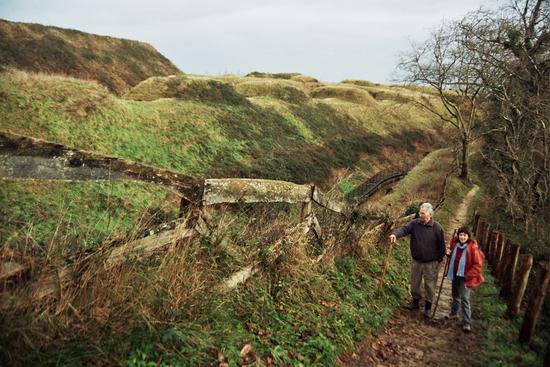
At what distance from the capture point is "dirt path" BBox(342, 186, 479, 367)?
5254 mm

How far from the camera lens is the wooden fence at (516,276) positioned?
5945mm

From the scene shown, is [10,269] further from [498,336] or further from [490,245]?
[490,245]

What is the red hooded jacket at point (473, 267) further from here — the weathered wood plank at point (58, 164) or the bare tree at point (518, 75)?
the bare tree at point (518, 75)

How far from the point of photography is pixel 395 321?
677 centimetres

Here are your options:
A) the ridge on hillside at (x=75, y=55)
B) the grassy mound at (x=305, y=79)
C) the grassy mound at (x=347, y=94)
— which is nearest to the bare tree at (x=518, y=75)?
the grassy mound at (x=347, y=94)

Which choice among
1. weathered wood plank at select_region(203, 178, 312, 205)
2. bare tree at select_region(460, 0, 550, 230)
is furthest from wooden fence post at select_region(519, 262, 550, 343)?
bare tree at select_region(460, 0, 550, 230)

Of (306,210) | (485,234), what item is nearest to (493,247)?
(485,234)

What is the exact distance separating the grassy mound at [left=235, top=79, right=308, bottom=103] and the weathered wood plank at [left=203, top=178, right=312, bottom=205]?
109 ft

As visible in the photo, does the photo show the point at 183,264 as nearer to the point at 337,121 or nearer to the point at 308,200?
the point at 308,200

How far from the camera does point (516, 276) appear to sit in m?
9.28

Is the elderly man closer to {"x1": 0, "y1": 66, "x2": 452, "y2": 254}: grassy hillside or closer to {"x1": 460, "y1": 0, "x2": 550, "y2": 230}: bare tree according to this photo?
{"x1": 0, "y1": 66, "x2": 452, "y2": 254}: grassy hillside

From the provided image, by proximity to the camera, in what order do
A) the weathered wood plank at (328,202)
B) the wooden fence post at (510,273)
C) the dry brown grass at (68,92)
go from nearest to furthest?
the weathered wood plank at (328,202) → the wooden fence post at (510,273) → the dry brown grass at (68,92)

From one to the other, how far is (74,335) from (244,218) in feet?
10.7

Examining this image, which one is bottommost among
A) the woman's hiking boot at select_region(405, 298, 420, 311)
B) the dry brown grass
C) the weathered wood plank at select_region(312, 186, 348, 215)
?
the woman's hiking boot at select_region(405, 298, 420, 311)
